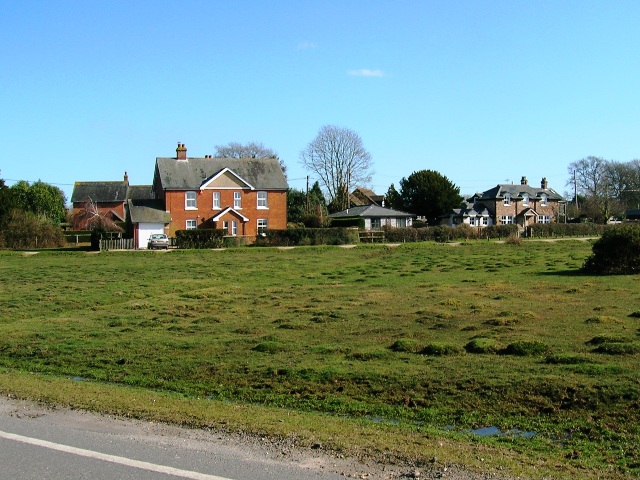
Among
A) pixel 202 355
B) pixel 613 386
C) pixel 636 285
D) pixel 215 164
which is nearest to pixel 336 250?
pixel 215 164

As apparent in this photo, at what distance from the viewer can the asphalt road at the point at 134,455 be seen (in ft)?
24.9

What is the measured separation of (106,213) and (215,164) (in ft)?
93.4

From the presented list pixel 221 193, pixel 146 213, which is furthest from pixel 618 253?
pixel 221 193

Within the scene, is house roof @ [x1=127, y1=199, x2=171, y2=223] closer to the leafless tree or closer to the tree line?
the tree line

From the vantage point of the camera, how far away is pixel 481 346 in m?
15.5

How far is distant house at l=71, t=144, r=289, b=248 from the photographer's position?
253 feet

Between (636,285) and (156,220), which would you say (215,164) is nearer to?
(156,220)

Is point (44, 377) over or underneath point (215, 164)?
underneath

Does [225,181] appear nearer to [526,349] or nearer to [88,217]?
[88,217]

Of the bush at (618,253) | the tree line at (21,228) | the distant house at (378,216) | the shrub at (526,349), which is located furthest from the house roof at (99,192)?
the shrub at (526,349)

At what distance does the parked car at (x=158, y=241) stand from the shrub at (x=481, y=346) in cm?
5428

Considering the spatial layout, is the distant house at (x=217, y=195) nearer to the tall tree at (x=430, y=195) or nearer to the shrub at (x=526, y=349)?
the tall tree at (x=430, y=195)

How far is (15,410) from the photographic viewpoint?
11.0 metres

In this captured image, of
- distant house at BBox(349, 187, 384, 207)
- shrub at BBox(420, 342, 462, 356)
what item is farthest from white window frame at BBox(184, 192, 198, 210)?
shrub at BBox(420, 342, 462, 356)
